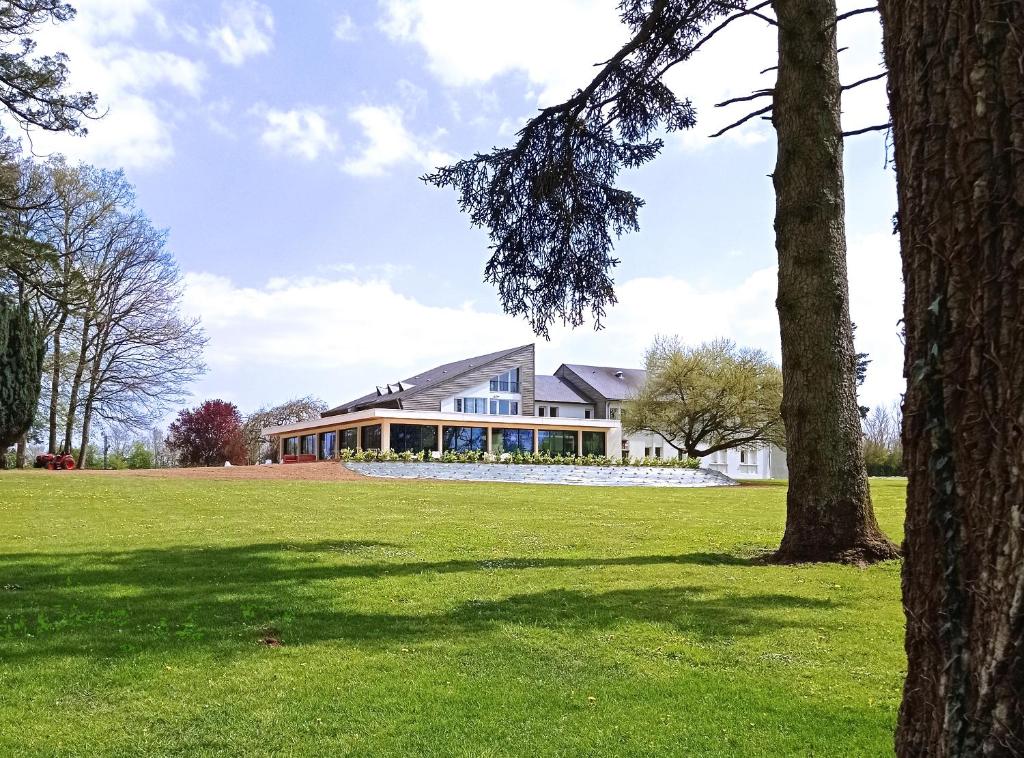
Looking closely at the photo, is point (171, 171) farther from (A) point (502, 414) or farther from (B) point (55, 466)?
(A) point (502, 414)

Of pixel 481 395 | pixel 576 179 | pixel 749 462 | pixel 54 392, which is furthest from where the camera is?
pixel 749 462

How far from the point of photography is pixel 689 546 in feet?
35.8

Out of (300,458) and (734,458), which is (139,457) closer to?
(300,458)

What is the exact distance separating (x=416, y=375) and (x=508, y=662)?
5002 cm

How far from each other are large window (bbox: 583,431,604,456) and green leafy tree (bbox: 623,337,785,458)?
19.9 feet

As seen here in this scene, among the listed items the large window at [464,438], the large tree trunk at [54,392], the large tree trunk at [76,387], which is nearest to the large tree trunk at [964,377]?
the large tree trunk at [54,392]

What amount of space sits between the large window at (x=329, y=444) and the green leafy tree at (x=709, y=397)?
1704cm

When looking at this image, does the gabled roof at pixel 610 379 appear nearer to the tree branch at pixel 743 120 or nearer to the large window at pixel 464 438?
the large window at pixel 464 438

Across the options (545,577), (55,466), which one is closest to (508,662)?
(545,577)

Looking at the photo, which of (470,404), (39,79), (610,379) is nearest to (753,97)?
(39,79)

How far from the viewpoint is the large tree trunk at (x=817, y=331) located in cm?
887

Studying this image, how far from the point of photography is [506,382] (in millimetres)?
49875

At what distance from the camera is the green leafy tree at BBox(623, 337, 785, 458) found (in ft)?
134

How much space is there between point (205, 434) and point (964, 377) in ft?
151
